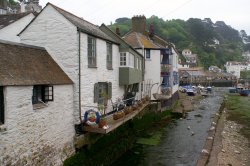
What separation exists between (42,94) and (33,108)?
→ 4.69 ft

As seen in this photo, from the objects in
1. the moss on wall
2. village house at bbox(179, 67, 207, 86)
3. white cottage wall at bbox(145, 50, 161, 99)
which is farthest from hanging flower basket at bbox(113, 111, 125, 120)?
village house at bbox(179, 67, 207, 86)

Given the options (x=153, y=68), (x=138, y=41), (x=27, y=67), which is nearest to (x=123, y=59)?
(x=138, y=41)

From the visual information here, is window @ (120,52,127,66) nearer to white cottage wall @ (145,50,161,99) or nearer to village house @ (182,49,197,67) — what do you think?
white cottage wall @ (145,50,161,99)

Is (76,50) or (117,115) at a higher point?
(76,50)

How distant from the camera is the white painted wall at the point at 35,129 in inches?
440

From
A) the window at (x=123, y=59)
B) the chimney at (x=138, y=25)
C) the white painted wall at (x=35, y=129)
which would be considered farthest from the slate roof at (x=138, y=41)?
the white painted wall at (x=35, y=129)

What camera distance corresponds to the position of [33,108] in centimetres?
1280

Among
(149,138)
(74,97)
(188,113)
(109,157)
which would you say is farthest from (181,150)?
(188,113)

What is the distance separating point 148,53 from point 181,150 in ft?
49.4

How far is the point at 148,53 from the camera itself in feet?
113

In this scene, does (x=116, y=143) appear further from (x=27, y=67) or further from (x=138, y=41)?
(x=138, y=41)

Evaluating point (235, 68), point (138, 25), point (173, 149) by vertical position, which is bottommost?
point (173, 149)

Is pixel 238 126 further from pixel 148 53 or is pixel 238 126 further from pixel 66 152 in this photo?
pixel 66 152

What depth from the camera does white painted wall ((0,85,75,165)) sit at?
1119cm
